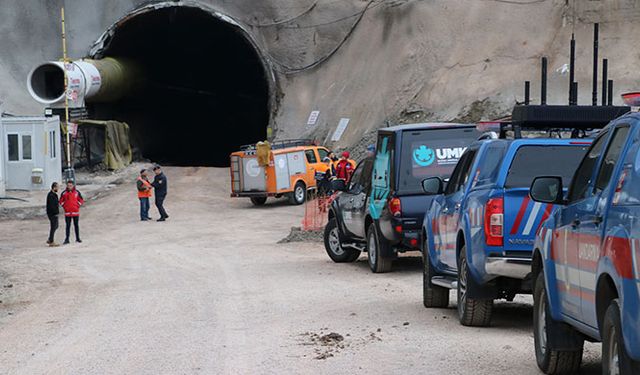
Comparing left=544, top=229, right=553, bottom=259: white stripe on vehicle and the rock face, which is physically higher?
the rock face

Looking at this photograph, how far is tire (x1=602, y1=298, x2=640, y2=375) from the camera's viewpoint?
6.42 metres

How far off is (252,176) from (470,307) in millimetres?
25316

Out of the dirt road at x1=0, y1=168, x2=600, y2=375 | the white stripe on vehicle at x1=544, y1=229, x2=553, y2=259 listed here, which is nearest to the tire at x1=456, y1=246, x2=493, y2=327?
the dirt road at x1=0, y1=168, x2=600, y2=375

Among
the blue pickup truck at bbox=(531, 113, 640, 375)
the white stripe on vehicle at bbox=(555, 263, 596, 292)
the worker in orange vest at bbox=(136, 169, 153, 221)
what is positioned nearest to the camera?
the blue pickup truck at bbox=(531, 113, 640, 375)

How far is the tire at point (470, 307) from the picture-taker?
1169 cm

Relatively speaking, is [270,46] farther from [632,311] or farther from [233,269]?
[632,311]

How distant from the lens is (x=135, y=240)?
2875cm

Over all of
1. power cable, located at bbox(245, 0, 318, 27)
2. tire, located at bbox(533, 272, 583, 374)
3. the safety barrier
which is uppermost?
power cable, located at bbox(245, 0, 318, 27)

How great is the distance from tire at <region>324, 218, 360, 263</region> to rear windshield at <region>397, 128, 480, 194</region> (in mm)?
3575

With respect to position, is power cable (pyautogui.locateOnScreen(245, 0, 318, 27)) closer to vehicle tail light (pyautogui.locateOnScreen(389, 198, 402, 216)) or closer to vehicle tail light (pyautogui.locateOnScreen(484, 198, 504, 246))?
vehicle tail light (pyautogui.locateOnScreen(389, 198, 402, 216))

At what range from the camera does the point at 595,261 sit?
23.6ft

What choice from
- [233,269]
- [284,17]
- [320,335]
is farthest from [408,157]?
[284,17]

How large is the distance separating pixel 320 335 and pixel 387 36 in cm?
3200

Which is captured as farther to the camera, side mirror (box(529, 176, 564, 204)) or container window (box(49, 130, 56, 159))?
container window (box(49, 130, 56, 159))
